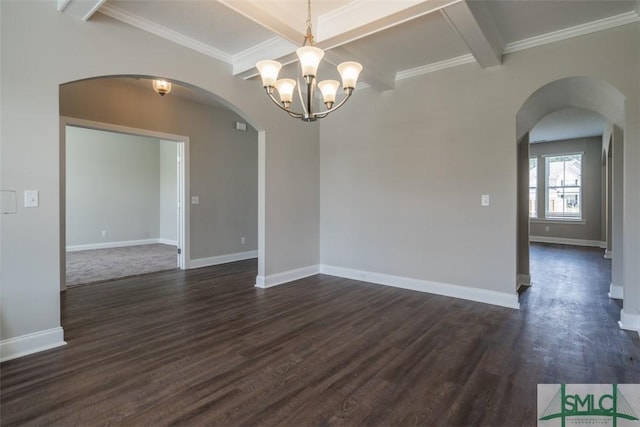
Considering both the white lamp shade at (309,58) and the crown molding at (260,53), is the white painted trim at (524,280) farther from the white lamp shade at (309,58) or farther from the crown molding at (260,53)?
the crown molding at (260,53)

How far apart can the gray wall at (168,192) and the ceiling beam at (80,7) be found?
6134 millimetres

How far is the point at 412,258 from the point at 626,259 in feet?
7.00

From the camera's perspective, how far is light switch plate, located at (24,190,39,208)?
2.53 metres

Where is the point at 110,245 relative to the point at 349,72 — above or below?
below

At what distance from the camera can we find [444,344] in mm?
2777

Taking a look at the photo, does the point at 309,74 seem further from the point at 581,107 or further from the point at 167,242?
the point at 167,242

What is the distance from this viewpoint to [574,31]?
3.27 m

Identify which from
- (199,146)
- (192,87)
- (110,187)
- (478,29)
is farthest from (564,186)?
(110,187)

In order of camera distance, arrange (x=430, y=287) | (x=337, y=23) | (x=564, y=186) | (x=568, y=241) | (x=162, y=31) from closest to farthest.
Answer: (x=337, y=23), (x=162, y=31), (x=430, y=287), (x=568, y=241), (x=564, y=186)

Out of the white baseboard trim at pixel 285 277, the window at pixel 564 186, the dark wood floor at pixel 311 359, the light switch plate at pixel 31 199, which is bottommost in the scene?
the dark wood floor at pixel 311 359

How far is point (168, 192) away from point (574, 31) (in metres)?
8.68

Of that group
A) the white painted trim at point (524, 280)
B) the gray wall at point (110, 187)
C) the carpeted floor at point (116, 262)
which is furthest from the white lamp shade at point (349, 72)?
the gray wall at point (110, 187)

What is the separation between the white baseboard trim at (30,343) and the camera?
8.05 ft

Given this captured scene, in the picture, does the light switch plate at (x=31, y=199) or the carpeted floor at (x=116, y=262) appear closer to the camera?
the light switch plate at (x=31, y=199)
